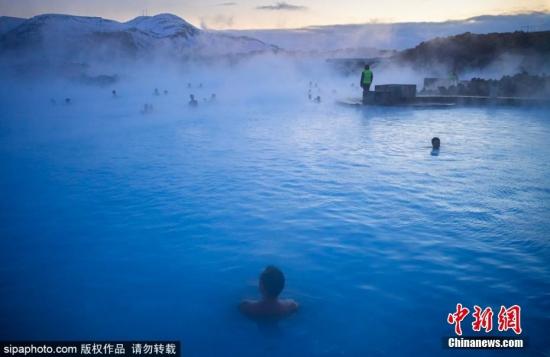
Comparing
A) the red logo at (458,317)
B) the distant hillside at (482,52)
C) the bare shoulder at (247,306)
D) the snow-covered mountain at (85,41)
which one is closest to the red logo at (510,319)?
the red logo at (458,317)

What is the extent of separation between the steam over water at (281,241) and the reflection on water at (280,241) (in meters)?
0.02

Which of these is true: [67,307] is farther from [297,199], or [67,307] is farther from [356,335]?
[297,199]

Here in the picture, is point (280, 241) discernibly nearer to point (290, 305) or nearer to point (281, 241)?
point (281, 241)

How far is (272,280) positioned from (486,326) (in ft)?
6.74

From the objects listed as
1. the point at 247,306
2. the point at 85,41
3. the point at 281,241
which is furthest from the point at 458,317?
the point at 85,41

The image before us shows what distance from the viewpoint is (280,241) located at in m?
4.96

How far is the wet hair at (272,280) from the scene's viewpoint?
→ 120 inches

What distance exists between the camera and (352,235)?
5.05m

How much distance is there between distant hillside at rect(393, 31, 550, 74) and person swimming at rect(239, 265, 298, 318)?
3078 cm

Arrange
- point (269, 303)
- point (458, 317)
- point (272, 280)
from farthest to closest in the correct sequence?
point (458, 317) < point (269, 303) < point (272, 280)

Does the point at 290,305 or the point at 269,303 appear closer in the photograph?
the point at 269,303

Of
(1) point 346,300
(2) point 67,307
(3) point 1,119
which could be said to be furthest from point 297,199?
(3) point 1,119

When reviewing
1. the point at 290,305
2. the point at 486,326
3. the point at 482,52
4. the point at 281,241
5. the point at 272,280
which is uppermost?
the point at 482,52

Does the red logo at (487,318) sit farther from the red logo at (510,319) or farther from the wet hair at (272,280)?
the wet hair at (272,280)
